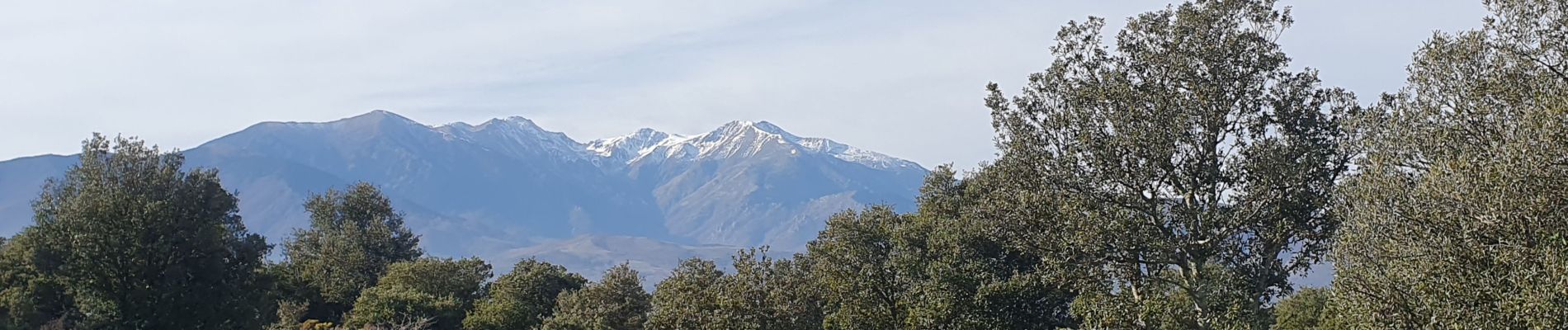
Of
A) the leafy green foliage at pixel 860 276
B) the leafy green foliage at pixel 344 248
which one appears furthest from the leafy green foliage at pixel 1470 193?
the leafy green foliage at pixel 344 248

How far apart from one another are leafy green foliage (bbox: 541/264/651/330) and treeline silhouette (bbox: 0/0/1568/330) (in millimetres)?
578

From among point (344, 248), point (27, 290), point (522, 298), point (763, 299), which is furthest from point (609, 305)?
point (344, 248)

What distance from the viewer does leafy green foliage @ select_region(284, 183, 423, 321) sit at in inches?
2591

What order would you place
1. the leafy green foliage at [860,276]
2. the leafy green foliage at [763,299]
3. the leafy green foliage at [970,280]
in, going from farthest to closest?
the leafy green foliage at [763,299]
the leafy green foliage at [860,276]
the leafy green foliage at [970,280]

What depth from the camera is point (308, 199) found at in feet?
293

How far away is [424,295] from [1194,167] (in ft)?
143

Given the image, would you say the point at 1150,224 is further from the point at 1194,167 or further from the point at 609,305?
the point at 609,305

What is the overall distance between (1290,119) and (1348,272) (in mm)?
7845

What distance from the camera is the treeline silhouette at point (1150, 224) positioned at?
16906 mm

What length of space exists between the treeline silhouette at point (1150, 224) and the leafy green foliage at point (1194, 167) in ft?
0.18

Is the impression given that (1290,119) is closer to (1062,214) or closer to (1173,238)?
(1173,238)

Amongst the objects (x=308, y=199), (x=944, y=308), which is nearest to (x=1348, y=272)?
(x=944, y=308)

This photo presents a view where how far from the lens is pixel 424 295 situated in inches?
2320

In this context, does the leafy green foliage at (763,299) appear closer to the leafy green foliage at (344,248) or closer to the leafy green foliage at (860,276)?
the leafy green foliage at (860,276)
